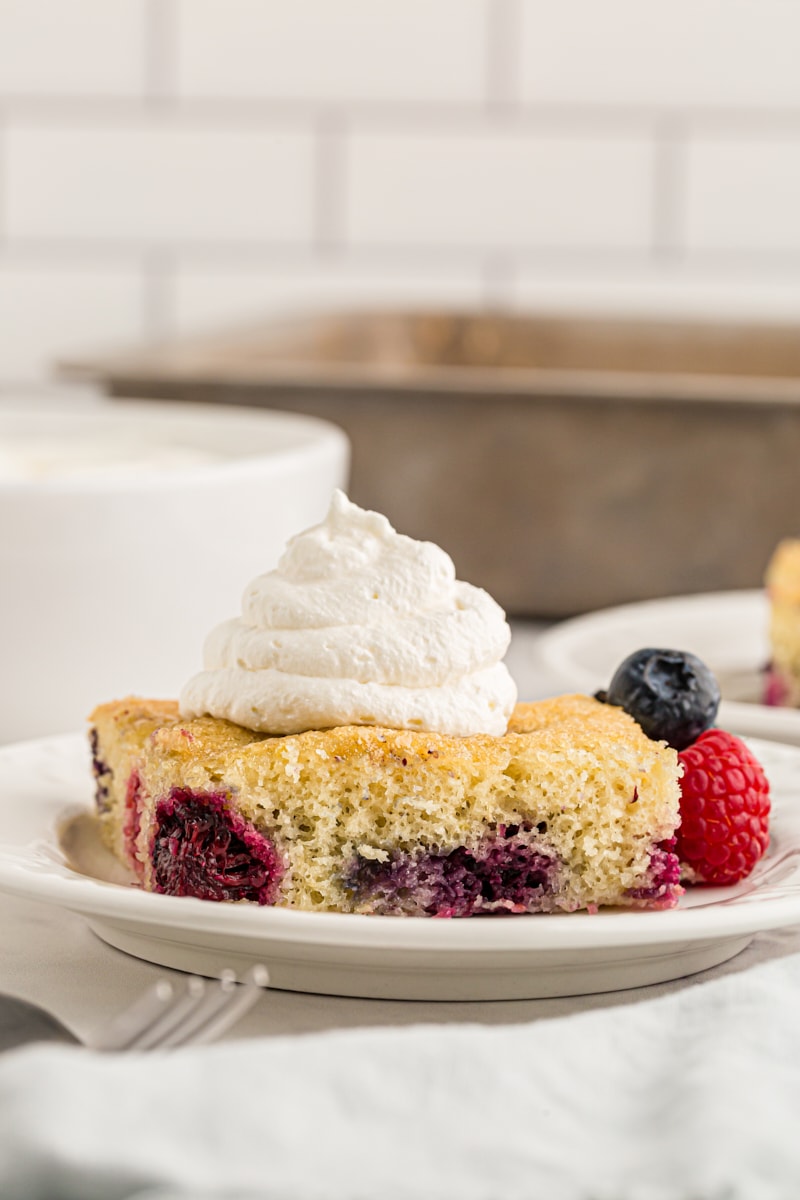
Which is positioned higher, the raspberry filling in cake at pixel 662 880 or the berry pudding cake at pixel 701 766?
the berry pudding cake at pixel 701 766

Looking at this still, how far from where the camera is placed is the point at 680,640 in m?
1.54

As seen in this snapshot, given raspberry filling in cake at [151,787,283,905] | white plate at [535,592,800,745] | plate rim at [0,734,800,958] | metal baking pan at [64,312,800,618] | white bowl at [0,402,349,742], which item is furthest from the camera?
metal baking pan at [64,312,800,618]

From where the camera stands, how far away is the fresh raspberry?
2.86 ft

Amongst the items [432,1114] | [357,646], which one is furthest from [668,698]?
[432,1114]

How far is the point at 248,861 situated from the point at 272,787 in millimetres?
38

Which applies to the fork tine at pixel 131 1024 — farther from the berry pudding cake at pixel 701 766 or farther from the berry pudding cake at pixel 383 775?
the berry pudding cake at pixel 701 766

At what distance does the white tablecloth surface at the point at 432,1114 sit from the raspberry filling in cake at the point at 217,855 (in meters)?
0.18

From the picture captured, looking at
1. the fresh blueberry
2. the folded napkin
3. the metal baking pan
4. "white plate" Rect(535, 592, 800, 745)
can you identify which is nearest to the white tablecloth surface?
the folded napkin

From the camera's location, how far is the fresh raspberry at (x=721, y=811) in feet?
2.86

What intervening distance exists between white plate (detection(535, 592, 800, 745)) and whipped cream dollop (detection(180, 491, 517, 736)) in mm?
343

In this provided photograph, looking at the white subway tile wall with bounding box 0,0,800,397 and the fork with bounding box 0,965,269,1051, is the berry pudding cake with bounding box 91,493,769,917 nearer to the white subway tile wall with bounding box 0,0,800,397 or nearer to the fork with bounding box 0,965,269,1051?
the fork with bounding box 0,965,269,1051

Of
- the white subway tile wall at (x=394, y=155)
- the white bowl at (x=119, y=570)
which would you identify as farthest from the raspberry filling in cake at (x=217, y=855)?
the white subway tile wall at (x=394, y=155)

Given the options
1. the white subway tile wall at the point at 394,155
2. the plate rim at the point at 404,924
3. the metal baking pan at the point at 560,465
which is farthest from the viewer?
the white subway tile wall at the point at 394,155

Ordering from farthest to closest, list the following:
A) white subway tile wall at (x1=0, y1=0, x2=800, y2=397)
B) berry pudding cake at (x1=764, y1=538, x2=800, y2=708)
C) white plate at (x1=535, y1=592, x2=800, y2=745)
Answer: white subway tile wall at (x1=0, y1=0, x2=800, y2=397) → berry pudding cake at (x1=764, y1=538, x2=800, y2=708) → white plate at (x1=535, y1=592, x2=800, y2=745)
